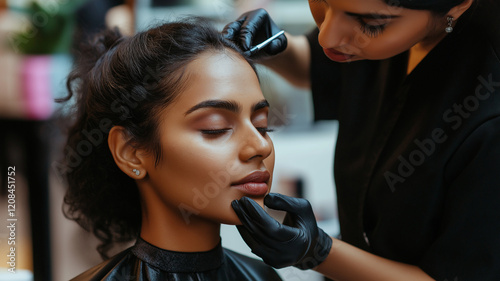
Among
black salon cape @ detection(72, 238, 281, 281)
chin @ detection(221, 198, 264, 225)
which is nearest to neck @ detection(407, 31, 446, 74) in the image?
chin @ detection(221, 198, 264, 225)

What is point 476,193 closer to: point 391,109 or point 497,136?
point 497,136

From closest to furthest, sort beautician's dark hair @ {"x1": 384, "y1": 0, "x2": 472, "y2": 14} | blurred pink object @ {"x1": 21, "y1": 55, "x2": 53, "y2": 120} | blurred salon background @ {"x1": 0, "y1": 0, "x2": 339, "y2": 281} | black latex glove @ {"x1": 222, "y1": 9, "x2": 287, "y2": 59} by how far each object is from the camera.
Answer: beautician's dark hair @ {"x1": 384, "y1": 0, "x2": 472, "y2": 14}
black latex glove @ {"x1": 222, "y1": 9, "x2": 287, "y2": 59}
blurred salon background @ {"x1": 0, "y1": 0, "x2": 339, "y2": 281}
blurred pink object @ {"x1": 21, "y1": 55, "x2": 53, "y2": 120}

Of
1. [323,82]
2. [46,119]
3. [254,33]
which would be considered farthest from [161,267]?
[46,119]

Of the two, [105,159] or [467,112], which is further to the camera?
[105,159]

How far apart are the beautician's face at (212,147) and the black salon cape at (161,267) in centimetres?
12

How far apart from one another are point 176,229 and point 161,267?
87 millimetres

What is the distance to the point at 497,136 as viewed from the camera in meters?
0.99

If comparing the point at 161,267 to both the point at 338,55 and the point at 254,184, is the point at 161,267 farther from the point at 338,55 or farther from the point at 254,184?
the point at 338,55

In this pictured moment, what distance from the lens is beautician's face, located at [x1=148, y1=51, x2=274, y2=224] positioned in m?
1.01

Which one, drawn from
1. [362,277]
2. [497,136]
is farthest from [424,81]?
[362,277]

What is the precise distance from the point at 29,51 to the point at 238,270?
1351 mm

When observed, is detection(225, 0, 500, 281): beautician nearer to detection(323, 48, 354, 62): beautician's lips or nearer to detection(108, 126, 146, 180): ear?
detection(323, 48, 354, 62): beautician's lips

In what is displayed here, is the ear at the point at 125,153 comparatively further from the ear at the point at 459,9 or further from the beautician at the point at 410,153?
the ear at the point at 459,9

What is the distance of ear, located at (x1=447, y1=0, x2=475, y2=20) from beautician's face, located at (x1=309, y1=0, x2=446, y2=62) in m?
0.03
